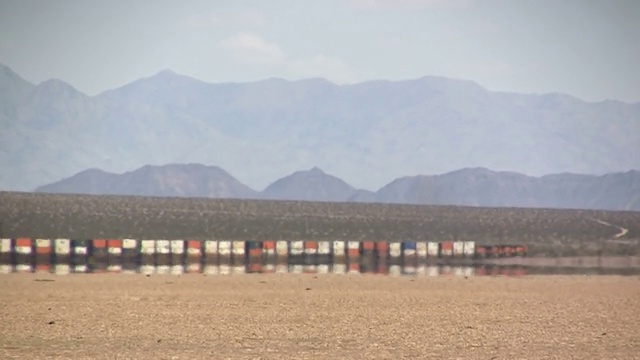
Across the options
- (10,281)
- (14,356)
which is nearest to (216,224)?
(10,281)

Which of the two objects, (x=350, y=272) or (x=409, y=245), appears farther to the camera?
(x=409, y=245)

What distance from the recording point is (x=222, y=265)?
46.1 metres

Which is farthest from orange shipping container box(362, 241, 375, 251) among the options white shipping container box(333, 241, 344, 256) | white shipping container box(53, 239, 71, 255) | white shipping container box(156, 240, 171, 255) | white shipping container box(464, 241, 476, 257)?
white shipping container box(53, 239, 71, 255)

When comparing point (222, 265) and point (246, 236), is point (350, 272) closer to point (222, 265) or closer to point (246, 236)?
point (222, 265)

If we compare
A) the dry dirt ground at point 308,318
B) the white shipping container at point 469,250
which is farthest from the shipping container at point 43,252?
the white shipping container at point 469,250

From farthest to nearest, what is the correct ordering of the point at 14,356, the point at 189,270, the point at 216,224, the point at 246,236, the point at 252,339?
the point at 216,224 < the point at 246,236 < the point at 189,270 < the point at 252,339 < the point at 14,356

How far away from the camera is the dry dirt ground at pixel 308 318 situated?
22.2 metres

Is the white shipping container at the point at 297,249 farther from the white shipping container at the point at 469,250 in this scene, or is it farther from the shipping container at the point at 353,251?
the white shipping container at the point at 469,250

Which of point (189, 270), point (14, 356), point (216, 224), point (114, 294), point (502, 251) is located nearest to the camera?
point (14, 356)

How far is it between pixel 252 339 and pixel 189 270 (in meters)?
19.6

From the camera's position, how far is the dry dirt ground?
22.2 metres

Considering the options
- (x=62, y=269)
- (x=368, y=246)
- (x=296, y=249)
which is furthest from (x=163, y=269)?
(x=368, y=246)

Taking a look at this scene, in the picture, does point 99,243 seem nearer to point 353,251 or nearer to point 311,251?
point 311,251

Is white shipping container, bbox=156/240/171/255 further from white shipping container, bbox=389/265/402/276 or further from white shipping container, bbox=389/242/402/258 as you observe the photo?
white shipping container, bbox=389/242/402/258
